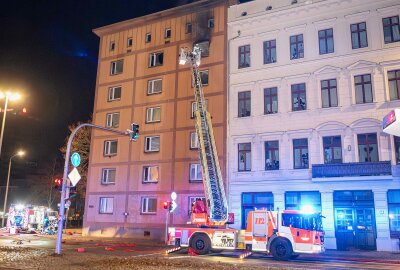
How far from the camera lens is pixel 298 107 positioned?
27125 mm

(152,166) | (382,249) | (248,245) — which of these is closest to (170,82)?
(152,166)

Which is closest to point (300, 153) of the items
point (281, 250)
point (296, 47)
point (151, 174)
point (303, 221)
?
point (296, 47)

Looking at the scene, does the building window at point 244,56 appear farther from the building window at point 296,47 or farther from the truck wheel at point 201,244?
the truck wheel at point 201,244

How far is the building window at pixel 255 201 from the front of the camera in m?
26.8

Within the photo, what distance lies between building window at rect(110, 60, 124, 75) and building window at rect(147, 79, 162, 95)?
3.96 meters

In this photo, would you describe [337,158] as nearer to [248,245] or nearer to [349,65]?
[349,65]

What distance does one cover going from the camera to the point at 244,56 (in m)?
30.2

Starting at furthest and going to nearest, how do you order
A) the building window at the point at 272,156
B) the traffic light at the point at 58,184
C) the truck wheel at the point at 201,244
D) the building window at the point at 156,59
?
1. the building window at the point at 156,59
2. the building window at the point at 272,156
3. the truck wheel at the point at 201,244
4. the traffic light at the point at 58,184

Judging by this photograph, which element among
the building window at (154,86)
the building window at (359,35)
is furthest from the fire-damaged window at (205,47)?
the building window at (359,35)

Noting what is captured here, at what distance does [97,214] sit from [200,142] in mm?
16528

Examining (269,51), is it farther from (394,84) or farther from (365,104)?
(394,84)

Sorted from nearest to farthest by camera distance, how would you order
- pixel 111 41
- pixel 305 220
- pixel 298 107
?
pixel 305 220 < pixel 298 107 < pixel 111 41

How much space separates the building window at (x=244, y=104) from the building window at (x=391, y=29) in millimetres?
10043

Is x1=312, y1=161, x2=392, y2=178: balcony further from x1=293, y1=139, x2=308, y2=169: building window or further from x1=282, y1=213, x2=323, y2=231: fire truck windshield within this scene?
x1=282, y1=213, x2=323, y2=231: fire truck windshield
